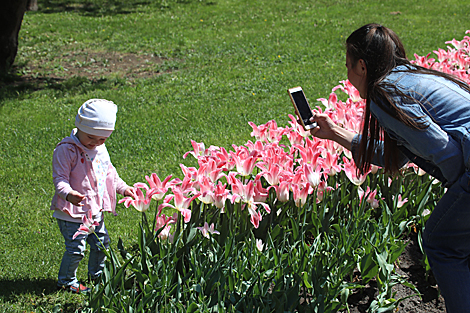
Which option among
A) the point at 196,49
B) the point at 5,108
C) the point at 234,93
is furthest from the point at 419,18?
the point at 5,108

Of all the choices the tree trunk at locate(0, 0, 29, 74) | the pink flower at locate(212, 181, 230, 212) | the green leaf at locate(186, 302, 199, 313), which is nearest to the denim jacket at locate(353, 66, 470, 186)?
the pink flower at locate(212, 181, 230, 212)

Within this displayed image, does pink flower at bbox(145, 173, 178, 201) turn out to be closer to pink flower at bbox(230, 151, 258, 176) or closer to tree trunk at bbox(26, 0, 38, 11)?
pink flower at bbox(230, 151, 258, 176)

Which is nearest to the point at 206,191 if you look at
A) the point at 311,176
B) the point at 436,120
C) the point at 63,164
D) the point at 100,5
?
the point at 311,176

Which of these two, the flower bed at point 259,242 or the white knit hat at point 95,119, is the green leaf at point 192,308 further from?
the white knit hat at point 95,119

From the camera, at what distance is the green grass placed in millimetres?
3611

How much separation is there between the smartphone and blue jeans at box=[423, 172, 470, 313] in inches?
32.7

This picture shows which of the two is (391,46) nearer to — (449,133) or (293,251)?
(449,133)

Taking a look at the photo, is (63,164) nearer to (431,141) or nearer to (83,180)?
(83,180)

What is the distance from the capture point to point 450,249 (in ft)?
6.97

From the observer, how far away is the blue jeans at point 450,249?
2.03 meters

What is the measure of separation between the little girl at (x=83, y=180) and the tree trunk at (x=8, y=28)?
6009 mm

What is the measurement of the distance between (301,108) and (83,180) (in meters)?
1.39

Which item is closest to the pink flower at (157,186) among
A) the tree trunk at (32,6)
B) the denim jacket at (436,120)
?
the denim jacket at (436,120)

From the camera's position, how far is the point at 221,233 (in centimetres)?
263
